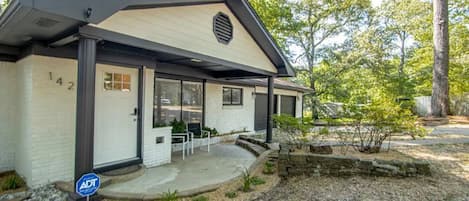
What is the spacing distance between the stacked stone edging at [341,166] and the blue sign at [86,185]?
3328mm

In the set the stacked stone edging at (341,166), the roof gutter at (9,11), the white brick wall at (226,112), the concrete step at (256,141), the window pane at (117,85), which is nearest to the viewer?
the roof gutter at (9,11)

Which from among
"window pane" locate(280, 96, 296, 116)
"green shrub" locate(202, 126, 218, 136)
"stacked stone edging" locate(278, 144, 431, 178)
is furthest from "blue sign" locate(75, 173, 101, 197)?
"window pane" locate(280, 96, 296, 116)

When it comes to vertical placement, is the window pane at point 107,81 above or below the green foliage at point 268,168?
above

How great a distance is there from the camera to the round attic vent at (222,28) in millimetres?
5754

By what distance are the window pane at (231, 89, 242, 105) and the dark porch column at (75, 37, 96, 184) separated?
735 centimetres

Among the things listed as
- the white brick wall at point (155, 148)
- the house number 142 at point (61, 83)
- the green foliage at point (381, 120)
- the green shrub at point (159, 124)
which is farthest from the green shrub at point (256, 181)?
the house number 142 at point (61, 83)

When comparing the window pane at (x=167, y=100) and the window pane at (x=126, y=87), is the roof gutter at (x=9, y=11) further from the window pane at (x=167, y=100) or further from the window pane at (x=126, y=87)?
the window pane at (x=167, y=100)

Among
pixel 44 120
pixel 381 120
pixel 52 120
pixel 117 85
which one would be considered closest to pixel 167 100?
pixel 117 85

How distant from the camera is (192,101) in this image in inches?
329

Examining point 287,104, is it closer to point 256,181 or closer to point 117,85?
point 256,181

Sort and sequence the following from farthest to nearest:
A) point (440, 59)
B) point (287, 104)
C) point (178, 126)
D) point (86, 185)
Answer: point (287, 104), point (440, 59), point (178, 126), point (86, 185)

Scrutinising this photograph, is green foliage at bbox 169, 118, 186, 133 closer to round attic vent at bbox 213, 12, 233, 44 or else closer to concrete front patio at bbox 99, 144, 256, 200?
concrete front patio at bbox 99, 144, 256, 200

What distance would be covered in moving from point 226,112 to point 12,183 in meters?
6.83

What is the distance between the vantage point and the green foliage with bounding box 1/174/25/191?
155 inches
